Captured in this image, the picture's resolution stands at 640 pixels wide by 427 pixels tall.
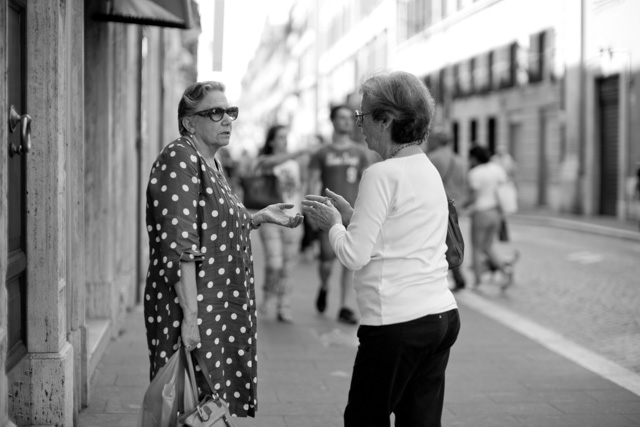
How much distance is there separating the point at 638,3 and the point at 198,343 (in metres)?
10.4

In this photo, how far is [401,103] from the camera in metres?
3.62

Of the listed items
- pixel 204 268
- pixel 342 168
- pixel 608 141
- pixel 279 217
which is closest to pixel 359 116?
pixel 279 217

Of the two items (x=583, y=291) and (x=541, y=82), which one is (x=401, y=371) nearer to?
(x=583, y=291)

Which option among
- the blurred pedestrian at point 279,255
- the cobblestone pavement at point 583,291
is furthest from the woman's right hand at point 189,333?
the blurred pedestrian at point 279,255

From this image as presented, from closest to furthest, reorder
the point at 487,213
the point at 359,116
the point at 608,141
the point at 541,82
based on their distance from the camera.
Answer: the point at 359,116 < the point at 487,213 < the point at 608,141 < the point at 541,82

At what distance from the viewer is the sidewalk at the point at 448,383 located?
18.5ft

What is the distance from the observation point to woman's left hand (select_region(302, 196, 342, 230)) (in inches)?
148

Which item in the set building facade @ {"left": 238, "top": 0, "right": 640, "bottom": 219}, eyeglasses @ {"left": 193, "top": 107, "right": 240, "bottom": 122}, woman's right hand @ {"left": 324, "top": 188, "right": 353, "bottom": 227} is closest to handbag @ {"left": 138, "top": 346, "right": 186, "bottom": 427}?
woman's right hand @ {"left": 324, "top": 188, "right": 353, "bottom": 227}

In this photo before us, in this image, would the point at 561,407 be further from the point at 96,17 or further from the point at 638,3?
the point at 638,3

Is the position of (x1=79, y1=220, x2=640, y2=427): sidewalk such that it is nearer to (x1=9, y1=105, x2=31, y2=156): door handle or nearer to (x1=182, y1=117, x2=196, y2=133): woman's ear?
(x1=9, y1=105, x2=31, y2=156): door handle

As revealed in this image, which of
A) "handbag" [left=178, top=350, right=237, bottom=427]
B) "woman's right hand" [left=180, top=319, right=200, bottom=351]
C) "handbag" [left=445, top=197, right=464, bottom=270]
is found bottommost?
"handbag" [left=178, top=350, right=237, bottom=427]

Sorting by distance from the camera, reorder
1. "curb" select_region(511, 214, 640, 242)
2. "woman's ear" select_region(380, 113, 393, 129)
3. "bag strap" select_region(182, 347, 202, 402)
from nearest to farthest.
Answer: "woman's ear" select_region(380, 113, 393, 129) → "bag strap" select_region(182, 347, 202, 402) → "curb" select_region(511, 214, 640, 242)

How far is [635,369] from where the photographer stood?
7.19 metres

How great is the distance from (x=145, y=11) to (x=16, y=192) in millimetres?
2853
